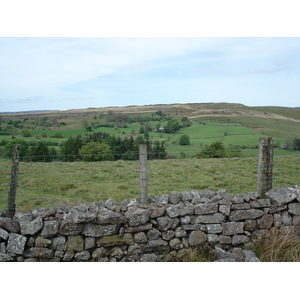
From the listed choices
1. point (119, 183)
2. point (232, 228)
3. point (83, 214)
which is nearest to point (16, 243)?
point (83, 214)

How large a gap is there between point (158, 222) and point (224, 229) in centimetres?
141

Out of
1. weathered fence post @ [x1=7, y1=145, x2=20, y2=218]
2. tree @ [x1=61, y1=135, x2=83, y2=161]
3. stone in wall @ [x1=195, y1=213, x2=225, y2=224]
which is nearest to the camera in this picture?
weathered fence post @ [x1=7, y1=145, x2=20, y2=218]

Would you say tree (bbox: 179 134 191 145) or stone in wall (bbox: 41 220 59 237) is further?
tree (bbox: 179 134 191 145)

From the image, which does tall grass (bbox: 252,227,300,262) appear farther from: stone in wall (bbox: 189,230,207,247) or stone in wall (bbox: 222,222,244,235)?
stone in wall (bbox: 189,230,207,247)

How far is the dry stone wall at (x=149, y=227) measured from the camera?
16.1ft

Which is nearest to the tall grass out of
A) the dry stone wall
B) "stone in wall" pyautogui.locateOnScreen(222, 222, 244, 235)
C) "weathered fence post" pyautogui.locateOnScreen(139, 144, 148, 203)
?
the dry stone wall

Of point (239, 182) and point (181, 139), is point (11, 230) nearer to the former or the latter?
point (239, 182)

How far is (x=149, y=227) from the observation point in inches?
203

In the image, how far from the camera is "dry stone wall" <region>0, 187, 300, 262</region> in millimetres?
4910

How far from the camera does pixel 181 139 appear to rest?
17328 millimetres

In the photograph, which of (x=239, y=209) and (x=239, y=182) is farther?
(x=239, y=182)

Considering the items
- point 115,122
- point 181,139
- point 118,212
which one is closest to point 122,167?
point 181,139

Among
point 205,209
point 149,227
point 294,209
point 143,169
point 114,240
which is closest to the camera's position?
point 114,240

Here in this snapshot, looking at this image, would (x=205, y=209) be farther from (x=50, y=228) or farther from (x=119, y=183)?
(x=119, y=183)
